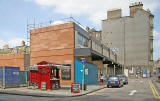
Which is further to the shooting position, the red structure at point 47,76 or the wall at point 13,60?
the wall at point 13,60

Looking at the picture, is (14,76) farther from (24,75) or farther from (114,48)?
(114,48)

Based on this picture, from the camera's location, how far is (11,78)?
20.3m

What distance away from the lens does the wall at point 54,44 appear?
90.0 feet

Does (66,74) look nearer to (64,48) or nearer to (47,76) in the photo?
(64,48)

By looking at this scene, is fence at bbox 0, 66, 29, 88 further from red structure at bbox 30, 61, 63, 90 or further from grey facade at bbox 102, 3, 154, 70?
grey facade at bbox 102, 3, 154, 70

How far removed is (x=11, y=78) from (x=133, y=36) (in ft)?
182

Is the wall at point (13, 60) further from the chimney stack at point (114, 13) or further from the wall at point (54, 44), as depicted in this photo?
the chimney stack at point (114, 13)

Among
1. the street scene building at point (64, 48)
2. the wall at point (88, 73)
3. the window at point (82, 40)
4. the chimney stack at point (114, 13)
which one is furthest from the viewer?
the chimney stack at point (114, 13)

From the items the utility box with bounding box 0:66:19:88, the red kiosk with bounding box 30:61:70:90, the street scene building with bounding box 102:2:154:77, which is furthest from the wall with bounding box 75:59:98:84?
the street scene building with bounding box 102:2:154:77

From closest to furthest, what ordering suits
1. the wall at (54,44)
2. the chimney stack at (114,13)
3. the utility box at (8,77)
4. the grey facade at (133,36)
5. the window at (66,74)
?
the utility box at (8,77)
the window at (66,74)
the wall at (54,44)
the grey facade at (133,36)
the chimney stack at (114,13)

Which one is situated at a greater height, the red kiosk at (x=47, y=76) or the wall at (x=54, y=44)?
the wall at (x=54, y=44)

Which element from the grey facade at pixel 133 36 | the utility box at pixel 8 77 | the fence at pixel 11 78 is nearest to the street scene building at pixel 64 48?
the fence at pixel 11 78

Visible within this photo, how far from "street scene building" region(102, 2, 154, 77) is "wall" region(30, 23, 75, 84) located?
43633 millimetres

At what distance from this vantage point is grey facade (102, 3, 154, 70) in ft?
216
